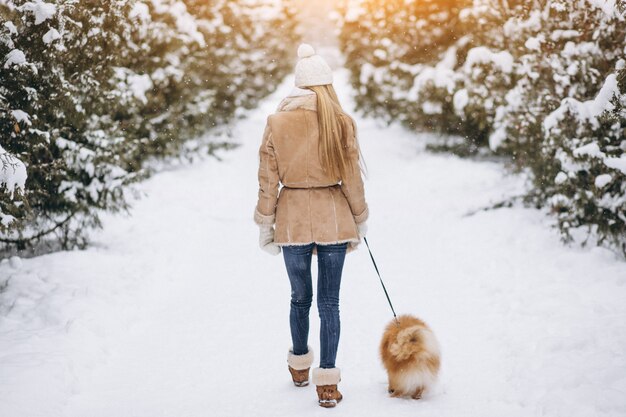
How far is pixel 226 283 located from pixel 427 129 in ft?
30.6

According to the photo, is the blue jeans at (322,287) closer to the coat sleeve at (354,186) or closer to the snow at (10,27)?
the coat sleeve at (354,186)

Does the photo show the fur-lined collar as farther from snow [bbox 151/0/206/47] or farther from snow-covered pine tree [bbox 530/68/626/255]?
snow [bbox 151/0/206/47]

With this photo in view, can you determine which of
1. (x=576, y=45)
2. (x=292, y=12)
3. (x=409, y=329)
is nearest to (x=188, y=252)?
(x=409, y=329)

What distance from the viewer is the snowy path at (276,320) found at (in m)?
3.79

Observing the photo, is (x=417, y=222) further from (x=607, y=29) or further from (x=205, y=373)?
(x=205, y=373)

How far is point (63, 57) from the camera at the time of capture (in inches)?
241

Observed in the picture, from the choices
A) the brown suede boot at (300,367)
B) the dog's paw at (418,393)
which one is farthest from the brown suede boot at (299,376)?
the dog's paw at (418,393)

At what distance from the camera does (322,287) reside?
373cm

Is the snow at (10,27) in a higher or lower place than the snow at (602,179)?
higher

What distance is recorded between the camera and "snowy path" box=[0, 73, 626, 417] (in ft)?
12.4

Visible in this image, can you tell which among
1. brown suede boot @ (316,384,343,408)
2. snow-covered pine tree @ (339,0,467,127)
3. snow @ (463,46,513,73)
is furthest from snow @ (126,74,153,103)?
brown suede boot @ (316,384,343,408)

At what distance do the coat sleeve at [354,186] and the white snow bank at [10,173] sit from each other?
93.5 inches

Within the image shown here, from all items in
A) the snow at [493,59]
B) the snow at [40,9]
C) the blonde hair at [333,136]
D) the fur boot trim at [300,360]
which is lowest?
the fur boot trim at [300,360]

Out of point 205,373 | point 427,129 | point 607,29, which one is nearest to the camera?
point 205,373
